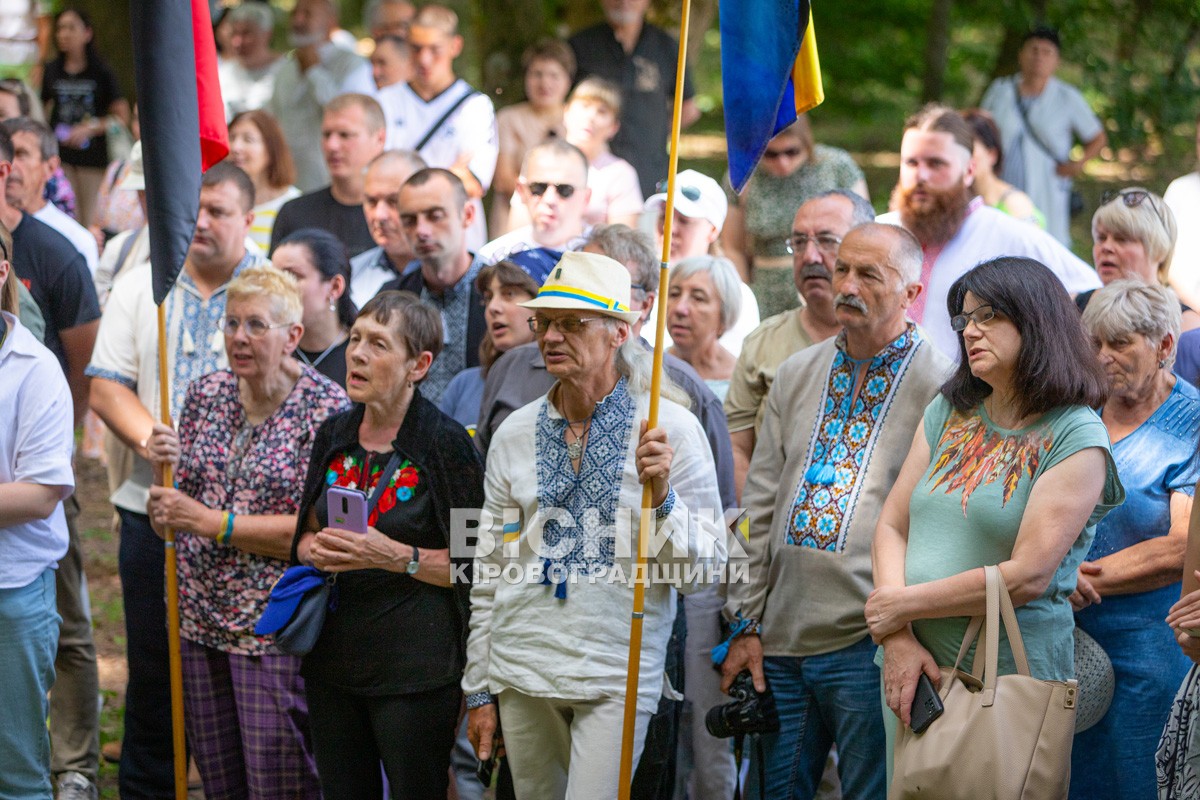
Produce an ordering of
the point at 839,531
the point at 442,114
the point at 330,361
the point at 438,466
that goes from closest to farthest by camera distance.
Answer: the point at 839,531
the point at 438,466
the point at 330,361
the point at 442,114

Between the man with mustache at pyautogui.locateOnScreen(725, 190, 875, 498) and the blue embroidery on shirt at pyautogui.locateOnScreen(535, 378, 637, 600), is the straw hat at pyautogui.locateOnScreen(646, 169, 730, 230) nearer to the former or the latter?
the man with mustache at pyautogui.locateOnScreen(725, 190, 875, 498)

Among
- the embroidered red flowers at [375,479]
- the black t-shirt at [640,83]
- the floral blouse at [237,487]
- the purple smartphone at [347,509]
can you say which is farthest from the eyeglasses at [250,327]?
the black t-shirt at [640,83]

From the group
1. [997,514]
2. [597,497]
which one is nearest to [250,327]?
[597,497]

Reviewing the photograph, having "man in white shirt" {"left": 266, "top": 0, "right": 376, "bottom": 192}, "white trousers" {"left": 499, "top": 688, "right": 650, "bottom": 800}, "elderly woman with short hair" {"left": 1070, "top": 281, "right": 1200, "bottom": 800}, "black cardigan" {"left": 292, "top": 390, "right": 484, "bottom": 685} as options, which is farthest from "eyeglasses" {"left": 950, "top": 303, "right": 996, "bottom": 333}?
"man in white shirt" {"left": 266, "top": 0, "right": 376, "bottom": 192}

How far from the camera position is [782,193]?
7.29 m

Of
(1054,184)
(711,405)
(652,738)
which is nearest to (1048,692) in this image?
(652,738)

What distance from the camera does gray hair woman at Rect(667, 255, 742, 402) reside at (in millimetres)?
5539

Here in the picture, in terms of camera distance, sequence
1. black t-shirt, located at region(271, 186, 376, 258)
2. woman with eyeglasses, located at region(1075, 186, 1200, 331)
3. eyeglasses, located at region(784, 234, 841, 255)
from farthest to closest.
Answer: black t-shirt, located at region(271, 186, 376, 258)
woman with eyeglasses, located at region(1075, 186, 1200, 331)
eyeglasses, located at region(784, 234, 841, 255)

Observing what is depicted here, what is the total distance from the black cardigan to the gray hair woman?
1361mm

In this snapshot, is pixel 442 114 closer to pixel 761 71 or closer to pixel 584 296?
pixel 761 71

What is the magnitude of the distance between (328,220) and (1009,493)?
14.5ft

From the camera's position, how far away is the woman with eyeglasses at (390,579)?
4320 mm

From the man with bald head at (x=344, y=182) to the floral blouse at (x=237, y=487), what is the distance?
2319mm

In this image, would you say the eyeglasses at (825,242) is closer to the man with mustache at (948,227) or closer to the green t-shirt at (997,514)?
the man with mustache at (948,227)
